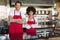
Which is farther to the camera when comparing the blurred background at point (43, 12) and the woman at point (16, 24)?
the blurred background at point (43, 12)

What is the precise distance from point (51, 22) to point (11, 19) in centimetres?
106

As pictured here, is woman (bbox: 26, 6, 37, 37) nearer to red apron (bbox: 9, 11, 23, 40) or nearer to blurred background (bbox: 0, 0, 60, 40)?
red apron (bbox: 9, 11, 23, 40)

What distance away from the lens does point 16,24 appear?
4.72ft

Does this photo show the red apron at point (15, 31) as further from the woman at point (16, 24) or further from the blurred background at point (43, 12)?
the blurred background at point (43, 12)

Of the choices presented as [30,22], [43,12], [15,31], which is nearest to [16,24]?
[15,31]

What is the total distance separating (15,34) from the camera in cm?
141

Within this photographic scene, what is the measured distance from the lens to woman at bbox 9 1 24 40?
1413 mm

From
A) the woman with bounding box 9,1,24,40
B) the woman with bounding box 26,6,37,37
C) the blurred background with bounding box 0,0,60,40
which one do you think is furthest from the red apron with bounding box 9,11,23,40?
the blurred background with bounding box 0,0,60,40

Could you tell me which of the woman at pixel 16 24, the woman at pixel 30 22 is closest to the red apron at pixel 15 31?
the woman at pixel 16 24

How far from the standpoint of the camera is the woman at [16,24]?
141 cm

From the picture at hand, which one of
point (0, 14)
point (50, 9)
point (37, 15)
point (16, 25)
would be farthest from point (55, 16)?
point (16, 25)

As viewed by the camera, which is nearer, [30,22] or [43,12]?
[30,22]

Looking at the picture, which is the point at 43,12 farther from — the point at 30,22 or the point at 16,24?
the point at 16,24

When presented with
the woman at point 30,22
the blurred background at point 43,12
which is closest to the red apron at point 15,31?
the woman at point 30,22
